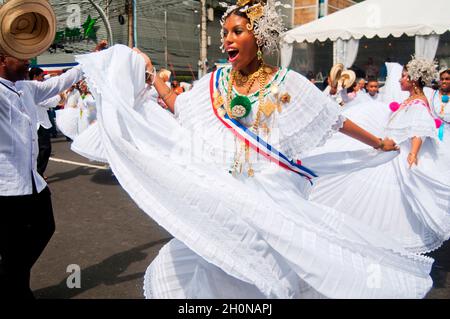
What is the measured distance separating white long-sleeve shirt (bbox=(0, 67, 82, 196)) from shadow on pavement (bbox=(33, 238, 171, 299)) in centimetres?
94

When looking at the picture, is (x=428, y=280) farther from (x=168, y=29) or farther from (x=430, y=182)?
(x=168, y=29)

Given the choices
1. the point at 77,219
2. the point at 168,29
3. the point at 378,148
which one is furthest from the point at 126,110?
the point at 168,29

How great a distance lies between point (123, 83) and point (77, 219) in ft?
11.6

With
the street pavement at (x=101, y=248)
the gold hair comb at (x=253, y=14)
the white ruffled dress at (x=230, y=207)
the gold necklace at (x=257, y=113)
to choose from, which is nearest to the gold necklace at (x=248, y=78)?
the gold necklace at (x=257, y=113)

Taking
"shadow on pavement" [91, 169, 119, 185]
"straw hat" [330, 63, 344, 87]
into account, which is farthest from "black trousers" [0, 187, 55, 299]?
"straw hat" [330, 63, 344, 87]

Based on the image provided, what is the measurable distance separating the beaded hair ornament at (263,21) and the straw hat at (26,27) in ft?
4.59

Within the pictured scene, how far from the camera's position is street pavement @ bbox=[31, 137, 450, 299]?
370 centimetres

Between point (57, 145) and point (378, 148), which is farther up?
point (378, 148)

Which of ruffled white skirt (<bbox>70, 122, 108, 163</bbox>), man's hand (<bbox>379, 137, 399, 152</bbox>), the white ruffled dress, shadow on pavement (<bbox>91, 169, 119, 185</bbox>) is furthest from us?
shadow on pavement (<bbox>91, 169, 119, 185</bbox>)

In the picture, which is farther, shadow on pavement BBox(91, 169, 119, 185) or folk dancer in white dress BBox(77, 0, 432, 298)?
shadow on pavement BBox(91, 169, 119, 185)

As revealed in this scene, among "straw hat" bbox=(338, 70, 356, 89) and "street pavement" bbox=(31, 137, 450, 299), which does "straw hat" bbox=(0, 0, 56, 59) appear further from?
"straw hat" bbox=(338, 70, 356, 89)

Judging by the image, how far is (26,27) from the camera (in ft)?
10.1

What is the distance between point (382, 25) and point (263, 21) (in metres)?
11.1
